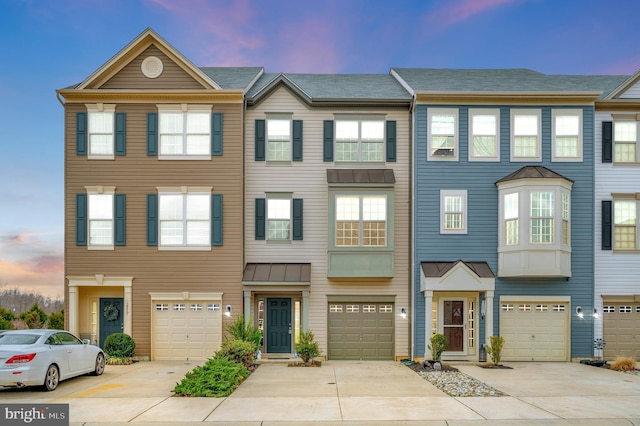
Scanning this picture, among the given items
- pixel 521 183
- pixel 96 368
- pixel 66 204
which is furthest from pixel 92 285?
pixel 521 183

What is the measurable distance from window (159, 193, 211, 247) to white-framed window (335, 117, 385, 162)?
5.17m

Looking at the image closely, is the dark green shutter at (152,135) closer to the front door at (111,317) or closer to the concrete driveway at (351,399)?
the front door at (111,317)

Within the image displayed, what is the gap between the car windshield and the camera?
490 inches

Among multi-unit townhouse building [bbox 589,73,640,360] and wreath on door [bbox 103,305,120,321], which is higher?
multi-unit townhouse building [bbox 589,73,640,360]

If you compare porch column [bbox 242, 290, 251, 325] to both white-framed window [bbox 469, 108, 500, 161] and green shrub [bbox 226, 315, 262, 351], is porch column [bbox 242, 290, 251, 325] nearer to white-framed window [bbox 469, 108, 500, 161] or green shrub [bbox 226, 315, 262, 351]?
green shrub [bbox 226, 315, 262, 351]

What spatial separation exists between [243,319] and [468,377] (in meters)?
7.68

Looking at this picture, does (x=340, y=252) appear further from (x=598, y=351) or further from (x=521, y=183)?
(x=598, y=351)

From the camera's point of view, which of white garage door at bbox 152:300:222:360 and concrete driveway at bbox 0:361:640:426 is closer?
concrete driveway at bbox 0:361:640:426

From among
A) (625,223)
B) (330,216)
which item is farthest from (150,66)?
(625,223)

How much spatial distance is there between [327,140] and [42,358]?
11.2 meters

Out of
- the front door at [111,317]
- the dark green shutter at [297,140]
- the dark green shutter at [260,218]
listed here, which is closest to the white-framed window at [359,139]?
the dark green shutter at [297,140]

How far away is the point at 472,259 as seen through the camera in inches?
711

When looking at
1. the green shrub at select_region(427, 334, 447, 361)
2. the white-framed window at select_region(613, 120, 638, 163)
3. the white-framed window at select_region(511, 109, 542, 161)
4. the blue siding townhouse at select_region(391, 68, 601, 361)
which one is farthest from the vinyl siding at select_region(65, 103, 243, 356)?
the white-framed window at select_region(613, 120, 638, 163)

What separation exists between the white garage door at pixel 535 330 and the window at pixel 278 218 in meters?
8.21
